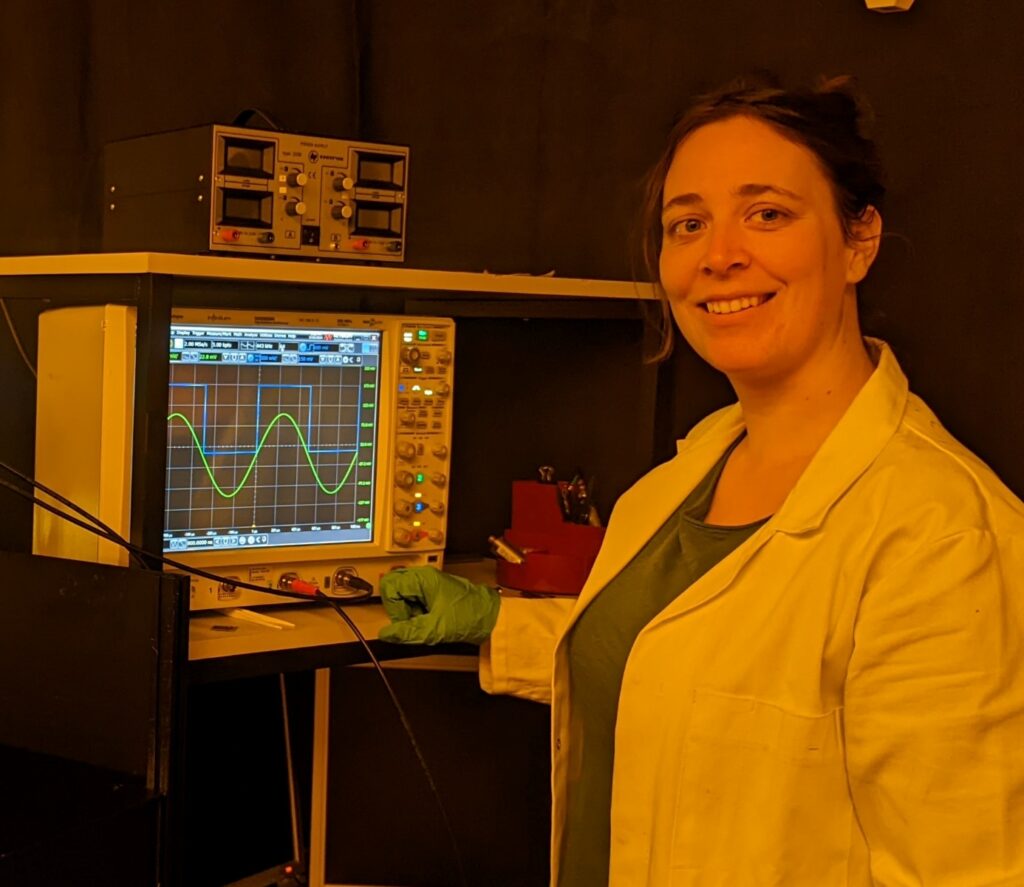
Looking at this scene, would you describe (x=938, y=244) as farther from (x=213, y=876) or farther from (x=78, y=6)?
(x=213, y=876)

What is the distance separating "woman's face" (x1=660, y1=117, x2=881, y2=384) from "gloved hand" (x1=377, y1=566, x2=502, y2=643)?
1.64 feet

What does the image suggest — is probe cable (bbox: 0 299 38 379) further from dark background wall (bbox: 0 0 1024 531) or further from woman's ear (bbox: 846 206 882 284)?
woman's ear (bbox: 846 206 882 284)

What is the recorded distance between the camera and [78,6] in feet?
7.08

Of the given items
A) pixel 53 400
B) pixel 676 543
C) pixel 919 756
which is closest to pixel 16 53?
pixel 53 400

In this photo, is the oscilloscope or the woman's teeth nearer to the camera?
the woman's teeth

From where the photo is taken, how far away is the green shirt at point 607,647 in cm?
152

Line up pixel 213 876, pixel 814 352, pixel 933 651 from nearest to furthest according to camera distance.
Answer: pixel 933 651 < pixel 814 352 < pixel 213 876

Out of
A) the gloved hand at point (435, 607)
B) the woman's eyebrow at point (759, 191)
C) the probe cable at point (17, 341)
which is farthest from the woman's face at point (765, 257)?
the probe cable at point (17, 341)

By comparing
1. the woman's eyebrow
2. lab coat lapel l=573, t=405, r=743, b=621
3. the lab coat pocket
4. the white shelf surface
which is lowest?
the lab coat pocket

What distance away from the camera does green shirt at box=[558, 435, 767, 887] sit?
1523mm

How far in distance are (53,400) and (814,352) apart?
99 cm

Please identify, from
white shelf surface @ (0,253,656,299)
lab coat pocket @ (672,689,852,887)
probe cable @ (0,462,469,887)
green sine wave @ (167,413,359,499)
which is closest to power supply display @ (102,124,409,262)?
white shelf surface @ (0,253,656,299)

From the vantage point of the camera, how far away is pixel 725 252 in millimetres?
1444

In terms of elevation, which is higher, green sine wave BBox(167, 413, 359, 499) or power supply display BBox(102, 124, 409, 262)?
power supply display BBox(102, 124, 409, 262)
